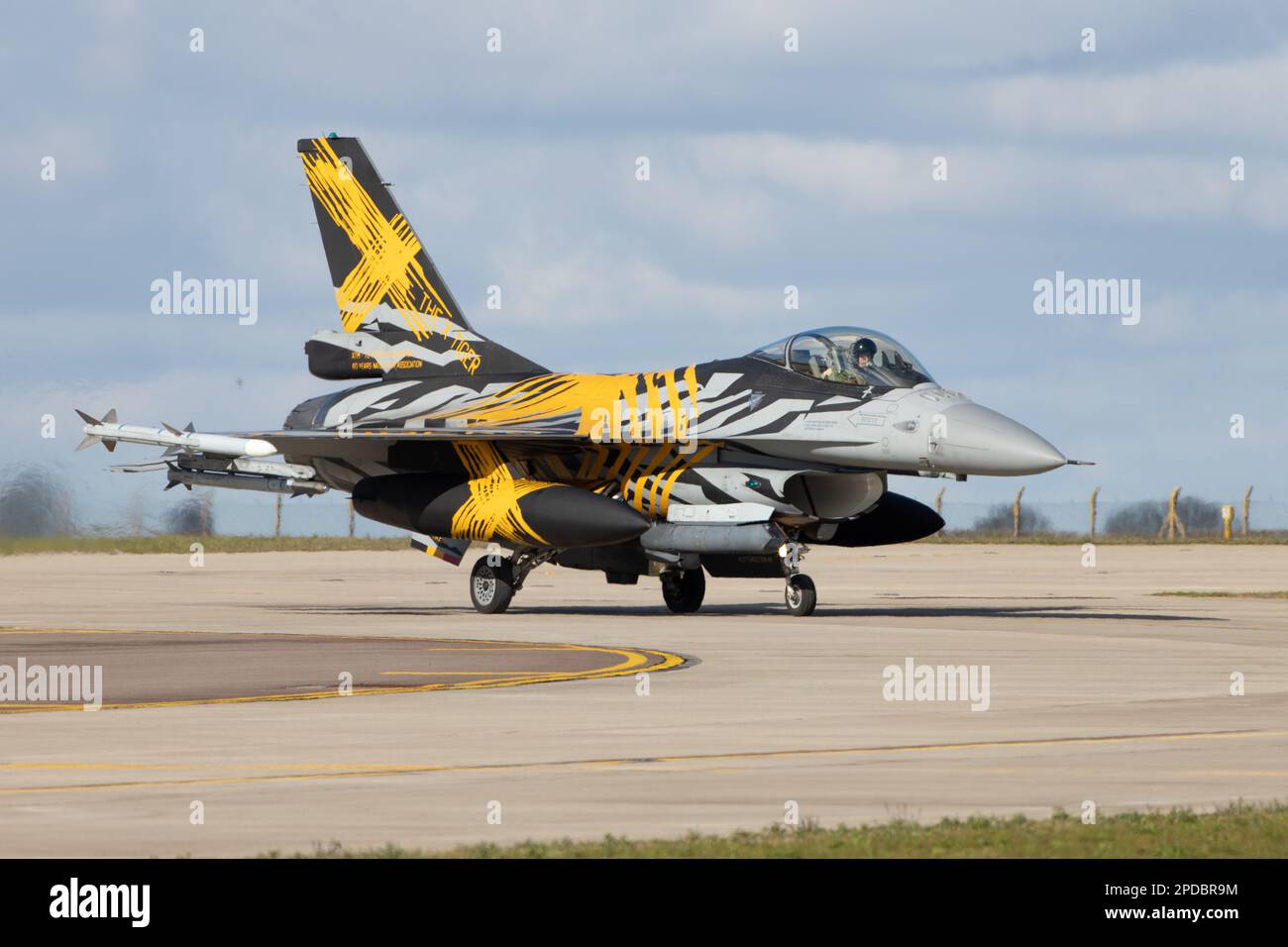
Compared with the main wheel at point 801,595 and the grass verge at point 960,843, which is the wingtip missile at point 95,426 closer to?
the main wheel at point 801,595

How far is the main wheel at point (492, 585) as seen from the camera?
34.4 metres

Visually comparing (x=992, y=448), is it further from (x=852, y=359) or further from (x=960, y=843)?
(x=960, y=843)

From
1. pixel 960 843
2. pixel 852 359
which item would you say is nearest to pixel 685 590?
pixel 852 359

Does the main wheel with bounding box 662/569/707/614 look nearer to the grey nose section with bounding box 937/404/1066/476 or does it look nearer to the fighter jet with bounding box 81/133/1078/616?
the fighter jet with bounding box 81/133/1078/616

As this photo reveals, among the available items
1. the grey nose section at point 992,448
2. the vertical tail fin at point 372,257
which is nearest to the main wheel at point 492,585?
the vertical tail fin at point 372,257

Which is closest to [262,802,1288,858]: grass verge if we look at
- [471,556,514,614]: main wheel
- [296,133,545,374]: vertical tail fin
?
[471,556,514,614]: main wheel

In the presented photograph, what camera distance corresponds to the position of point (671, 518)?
32781 millimetres

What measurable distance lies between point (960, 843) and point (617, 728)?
19.7 ft

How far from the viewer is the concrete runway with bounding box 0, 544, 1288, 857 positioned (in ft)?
38.5

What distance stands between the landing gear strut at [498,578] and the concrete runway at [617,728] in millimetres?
720

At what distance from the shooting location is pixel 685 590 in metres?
34.6

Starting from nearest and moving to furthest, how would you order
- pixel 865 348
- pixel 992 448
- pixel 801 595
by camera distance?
pixel 992 448 < pixel 865 348 < pixel 801 595

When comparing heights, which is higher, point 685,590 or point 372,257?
point 372,257
